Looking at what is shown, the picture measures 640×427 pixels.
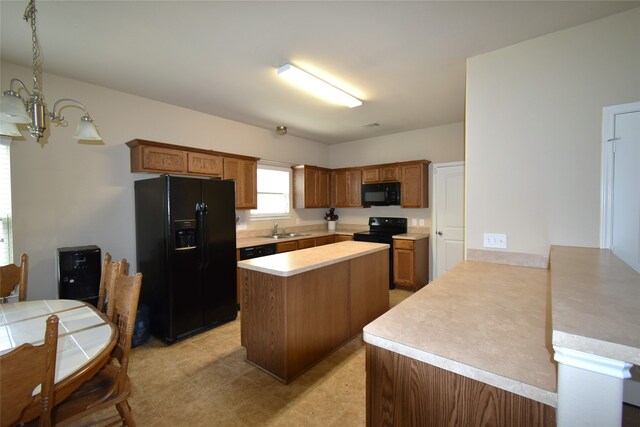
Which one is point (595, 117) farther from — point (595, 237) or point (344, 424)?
point (344, 424)

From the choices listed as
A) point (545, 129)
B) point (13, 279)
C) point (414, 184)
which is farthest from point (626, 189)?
point (13, 279)

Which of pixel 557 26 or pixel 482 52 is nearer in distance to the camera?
pixel 557 26

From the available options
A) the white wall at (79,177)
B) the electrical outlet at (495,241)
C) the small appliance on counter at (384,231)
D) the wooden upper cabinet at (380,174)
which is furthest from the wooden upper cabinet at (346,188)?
the electrical outlet at (495,241)

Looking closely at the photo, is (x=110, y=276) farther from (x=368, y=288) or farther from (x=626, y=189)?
(x=626, y=189)

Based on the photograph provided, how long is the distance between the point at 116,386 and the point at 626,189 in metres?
3.42

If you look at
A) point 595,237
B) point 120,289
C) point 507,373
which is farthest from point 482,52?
point 120,289

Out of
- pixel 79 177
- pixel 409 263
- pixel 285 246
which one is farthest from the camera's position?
pixel 409 263

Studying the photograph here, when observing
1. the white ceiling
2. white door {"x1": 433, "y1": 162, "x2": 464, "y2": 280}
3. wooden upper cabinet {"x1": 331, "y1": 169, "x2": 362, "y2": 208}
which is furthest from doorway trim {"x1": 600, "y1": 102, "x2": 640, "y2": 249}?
wooden upper cabinet {"x1": 331, "y1": 169, "x2": 362, "y2": 208}

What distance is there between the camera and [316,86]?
3.02 meters

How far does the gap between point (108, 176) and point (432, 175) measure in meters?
4.78

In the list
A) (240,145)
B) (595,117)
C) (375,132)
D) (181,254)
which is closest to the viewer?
(595,117)

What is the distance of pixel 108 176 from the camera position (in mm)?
3207

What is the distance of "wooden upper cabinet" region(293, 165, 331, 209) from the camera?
17.7 feet

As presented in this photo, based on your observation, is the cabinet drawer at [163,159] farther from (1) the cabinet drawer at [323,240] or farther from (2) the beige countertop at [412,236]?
(2) the beige countertop at [412,236]
